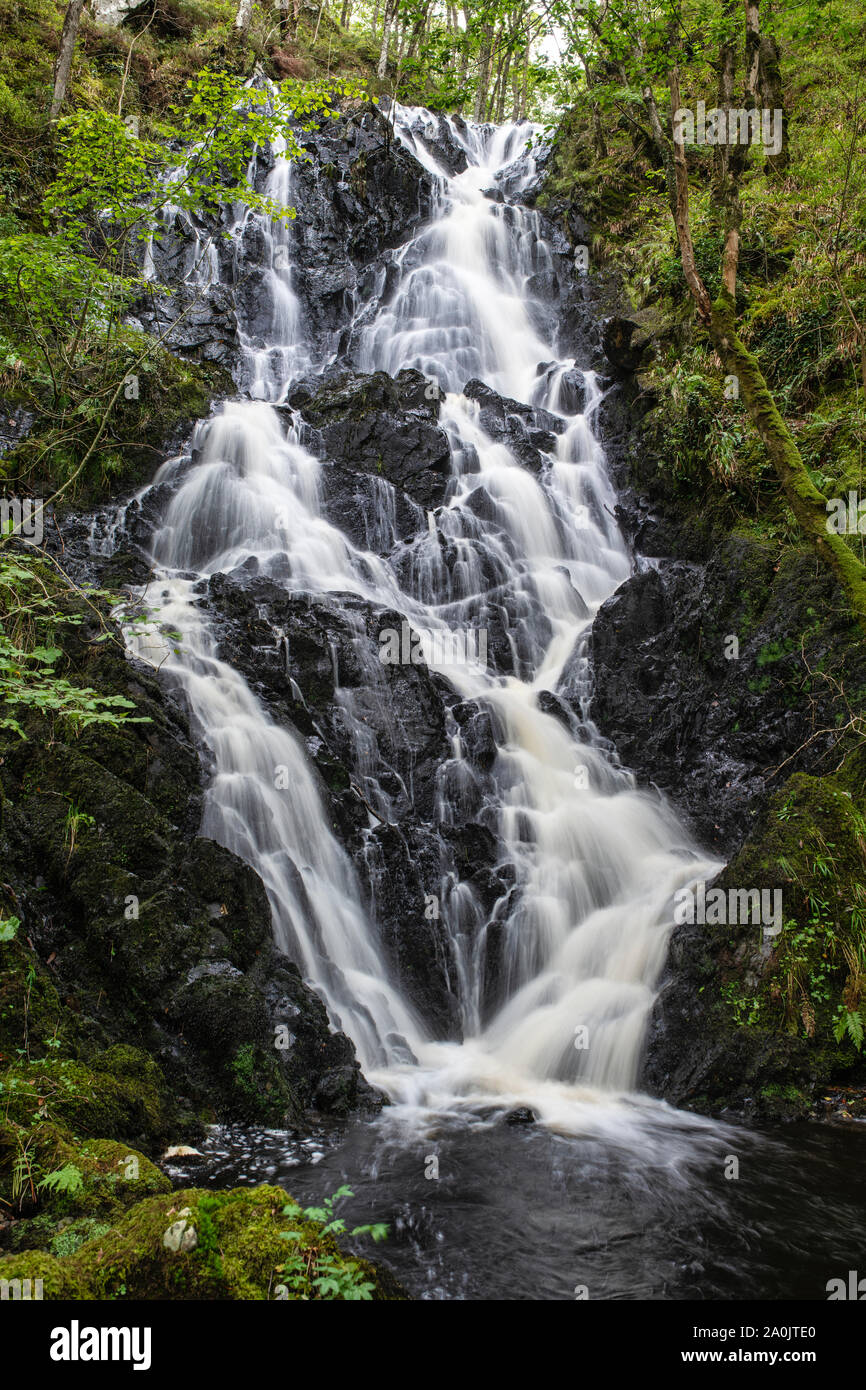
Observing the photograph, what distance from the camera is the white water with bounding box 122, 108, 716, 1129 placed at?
7.46 m

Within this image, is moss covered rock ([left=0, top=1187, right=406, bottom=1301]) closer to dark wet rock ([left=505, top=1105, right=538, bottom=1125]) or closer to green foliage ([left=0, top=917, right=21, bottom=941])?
green foliage ([left=0, top=917, right=21, bottom=941])

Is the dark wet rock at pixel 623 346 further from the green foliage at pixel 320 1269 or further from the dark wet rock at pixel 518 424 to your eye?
the green foliage at pixel 320 1269

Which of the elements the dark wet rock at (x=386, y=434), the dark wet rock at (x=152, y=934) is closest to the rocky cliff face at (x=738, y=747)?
the dark wet rock at (x=152, y=934)

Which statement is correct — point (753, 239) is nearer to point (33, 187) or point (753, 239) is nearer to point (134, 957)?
point (33, 187)

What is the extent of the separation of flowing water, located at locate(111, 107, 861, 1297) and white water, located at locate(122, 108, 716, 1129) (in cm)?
3

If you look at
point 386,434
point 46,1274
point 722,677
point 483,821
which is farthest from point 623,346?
point 46,1274

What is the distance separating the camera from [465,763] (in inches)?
390

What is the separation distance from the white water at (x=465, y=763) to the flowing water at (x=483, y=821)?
0.11 ft

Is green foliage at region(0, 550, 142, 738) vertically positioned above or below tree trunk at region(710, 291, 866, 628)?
below

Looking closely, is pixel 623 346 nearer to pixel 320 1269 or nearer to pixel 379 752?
pixel 379 752

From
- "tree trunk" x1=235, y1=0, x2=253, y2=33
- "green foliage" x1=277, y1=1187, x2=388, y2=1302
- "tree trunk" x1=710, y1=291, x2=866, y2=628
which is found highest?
"tree trunk" x1=235, y1=0, x2=253, y2=33

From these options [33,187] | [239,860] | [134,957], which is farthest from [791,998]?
[33,187]

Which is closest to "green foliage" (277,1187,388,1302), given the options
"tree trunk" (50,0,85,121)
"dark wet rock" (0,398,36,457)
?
"dark wet rock" (0,398,36,457)

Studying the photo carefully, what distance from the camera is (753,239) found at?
14.1 meters
